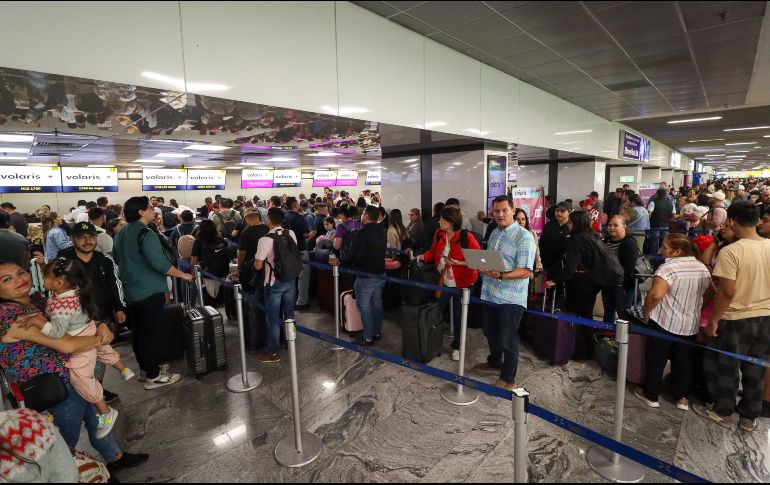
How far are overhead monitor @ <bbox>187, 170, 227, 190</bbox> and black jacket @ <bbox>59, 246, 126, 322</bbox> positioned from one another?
40.1 ft

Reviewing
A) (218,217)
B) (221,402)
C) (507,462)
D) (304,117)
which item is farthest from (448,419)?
(218,217)

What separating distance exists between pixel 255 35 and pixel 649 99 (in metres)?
7.94

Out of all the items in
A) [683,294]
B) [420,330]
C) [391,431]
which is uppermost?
[683,294]

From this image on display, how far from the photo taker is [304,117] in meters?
3.69

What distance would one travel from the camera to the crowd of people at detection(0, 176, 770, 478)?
2455 millimetres

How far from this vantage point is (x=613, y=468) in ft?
8.62

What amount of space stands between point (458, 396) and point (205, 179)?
14.7 meters

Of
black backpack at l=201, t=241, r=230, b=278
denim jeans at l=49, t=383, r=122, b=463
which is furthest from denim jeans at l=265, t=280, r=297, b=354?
denim jeans at l=49, t=383, r=122, b=463

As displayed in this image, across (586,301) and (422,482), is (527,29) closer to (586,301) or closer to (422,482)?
(586,301)

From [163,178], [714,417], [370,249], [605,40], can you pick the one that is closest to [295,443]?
[370,249]

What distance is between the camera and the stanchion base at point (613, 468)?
2549mm

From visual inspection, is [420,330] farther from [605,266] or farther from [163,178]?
[163,178]

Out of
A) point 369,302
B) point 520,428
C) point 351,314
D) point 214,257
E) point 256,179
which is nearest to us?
point 520,428

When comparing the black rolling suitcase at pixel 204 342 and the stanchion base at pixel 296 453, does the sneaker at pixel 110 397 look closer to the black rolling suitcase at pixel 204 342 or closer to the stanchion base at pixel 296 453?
the black rolling suitcase at pixel 204 342
